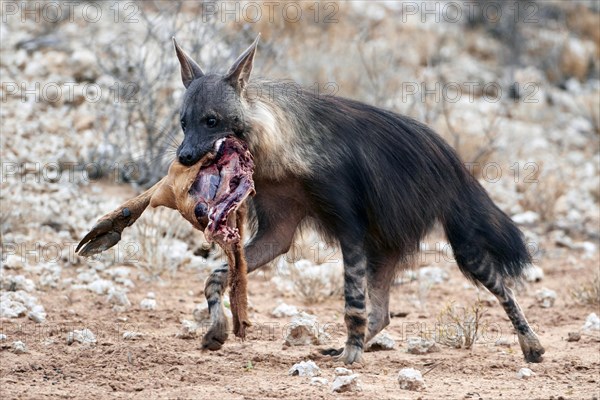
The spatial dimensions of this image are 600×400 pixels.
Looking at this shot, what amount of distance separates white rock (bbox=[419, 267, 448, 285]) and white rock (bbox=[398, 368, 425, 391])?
340 cm

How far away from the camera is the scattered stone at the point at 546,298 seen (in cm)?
828

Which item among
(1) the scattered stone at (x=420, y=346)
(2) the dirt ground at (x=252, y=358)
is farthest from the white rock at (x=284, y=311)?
(1) the scattered stone at (x=420, y=346)

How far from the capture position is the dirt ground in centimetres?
540

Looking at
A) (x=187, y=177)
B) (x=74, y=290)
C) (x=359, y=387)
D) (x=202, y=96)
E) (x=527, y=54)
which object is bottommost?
(x=359, y=387)

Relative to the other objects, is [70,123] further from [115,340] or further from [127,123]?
[115,340]

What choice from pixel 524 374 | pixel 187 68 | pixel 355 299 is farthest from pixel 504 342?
pixel 187 68

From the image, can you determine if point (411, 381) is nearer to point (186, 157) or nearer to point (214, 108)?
point (186, 157)

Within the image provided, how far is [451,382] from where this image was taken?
584cm

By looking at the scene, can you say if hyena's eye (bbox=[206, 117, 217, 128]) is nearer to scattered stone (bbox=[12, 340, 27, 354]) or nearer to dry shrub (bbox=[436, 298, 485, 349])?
scattered stone (bbox=[12, 340, 27, 354])

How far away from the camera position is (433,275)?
9.07 m

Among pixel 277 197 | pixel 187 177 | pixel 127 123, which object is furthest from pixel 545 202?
pixel 187 177

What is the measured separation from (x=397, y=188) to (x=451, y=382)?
1.42m

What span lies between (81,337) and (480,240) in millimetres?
2633

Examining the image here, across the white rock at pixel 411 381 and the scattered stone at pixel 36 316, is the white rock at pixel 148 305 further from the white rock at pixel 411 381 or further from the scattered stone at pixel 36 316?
the white rock at pixel 411 381
